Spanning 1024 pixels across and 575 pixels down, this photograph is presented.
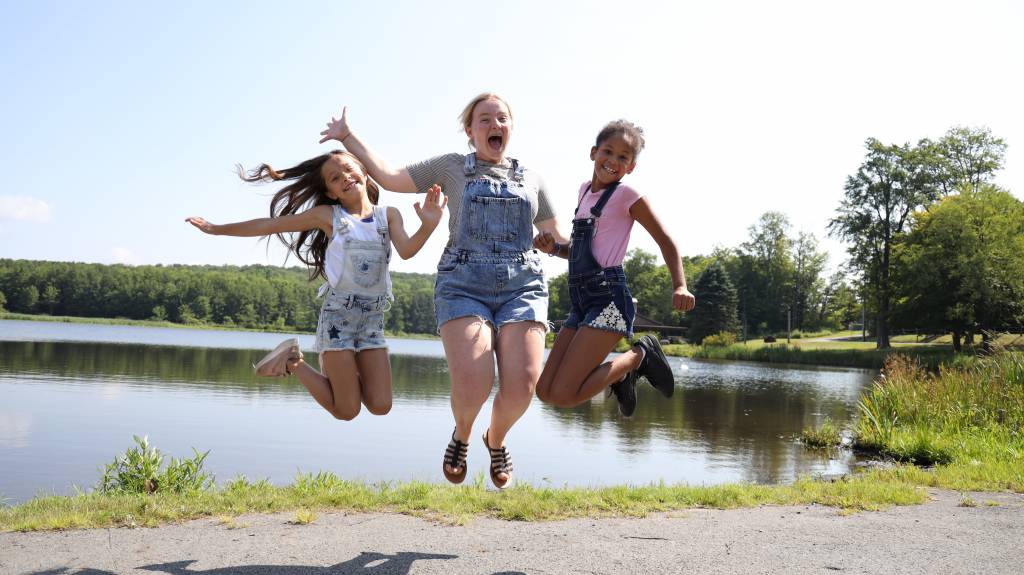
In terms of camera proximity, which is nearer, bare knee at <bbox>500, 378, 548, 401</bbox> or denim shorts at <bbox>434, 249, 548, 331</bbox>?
bare knee at <bbox>500, 378, 548, 401</bbox>

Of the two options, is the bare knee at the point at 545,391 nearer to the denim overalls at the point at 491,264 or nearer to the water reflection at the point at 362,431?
the denim overalls at the point at 491,264

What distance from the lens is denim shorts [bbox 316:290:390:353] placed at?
17.8 feet

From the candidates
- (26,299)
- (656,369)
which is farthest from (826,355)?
(26,299)

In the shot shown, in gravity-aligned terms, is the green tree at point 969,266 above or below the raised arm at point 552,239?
above

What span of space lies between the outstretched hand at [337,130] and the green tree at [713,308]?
73723 millimetres

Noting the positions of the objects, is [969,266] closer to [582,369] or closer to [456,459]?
[582,369]

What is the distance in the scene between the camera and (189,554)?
5516 mm

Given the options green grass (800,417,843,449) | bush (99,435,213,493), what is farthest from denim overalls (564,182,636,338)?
green grass (800,417,843,449)

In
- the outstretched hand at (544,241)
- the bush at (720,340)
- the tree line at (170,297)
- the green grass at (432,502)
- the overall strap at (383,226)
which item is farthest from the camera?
the tree line at (170,297)

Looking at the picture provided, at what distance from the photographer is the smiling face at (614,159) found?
528 cm

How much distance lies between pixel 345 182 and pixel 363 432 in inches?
631

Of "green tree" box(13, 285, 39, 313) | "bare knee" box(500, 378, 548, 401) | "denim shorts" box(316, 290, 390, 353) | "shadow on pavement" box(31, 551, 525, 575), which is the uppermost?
"green tree" box(13, 285, 39, 313)

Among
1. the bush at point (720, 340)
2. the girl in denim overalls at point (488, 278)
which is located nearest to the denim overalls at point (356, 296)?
the girl in denim overalls at point (488, 278)

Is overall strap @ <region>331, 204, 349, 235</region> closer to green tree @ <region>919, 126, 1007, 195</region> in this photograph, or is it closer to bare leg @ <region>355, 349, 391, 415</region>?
bare leg @ <region>355, 349, 391, 415</region>
